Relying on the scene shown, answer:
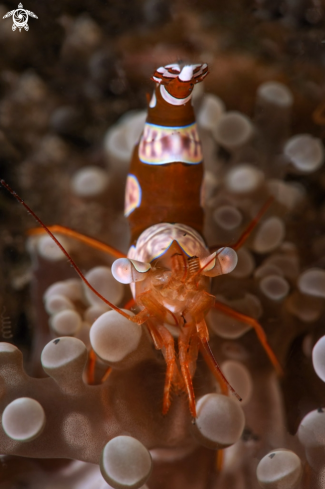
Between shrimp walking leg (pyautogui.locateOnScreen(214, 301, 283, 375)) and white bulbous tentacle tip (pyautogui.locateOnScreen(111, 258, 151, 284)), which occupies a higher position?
white bulbous tentacle tip (pyautogui.locateOnScreen(111, 258, 151, 284))

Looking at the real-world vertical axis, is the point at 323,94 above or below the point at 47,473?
above

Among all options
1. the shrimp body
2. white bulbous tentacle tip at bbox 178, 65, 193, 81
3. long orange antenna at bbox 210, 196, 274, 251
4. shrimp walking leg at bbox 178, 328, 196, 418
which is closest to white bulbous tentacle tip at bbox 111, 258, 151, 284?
the shrimp body

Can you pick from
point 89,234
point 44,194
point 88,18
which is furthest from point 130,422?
point 88,18

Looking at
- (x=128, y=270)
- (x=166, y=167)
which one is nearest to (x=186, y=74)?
(x=166, y=167)

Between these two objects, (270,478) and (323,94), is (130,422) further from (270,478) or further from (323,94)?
(323,94)

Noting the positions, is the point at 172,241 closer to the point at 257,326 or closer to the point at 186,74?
the point at 257,326

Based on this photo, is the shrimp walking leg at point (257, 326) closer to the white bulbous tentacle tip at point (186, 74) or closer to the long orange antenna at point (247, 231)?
the long orange antenna at point (247, 231)

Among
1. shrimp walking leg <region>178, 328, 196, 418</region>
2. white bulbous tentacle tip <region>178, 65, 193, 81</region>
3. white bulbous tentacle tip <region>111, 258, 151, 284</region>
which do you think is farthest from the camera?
white bulbous tentacle tip <region>178, 65, 193, 81</region>

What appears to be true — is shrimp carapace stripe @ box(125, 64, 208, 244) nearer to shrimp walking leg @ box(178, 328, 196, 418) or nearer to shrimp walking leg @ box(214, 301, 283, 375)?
shrimp walking leg @ box(214, 301, 283, 375)

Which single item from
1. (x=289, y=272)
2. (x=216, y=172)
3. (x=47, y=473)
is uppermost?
(x=216, y=172)

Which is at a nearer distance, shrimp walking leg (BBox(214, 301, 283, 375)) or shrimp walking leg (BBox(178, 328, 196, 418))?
shrimp walking leg (BBox(178, 328, 196, 418))
